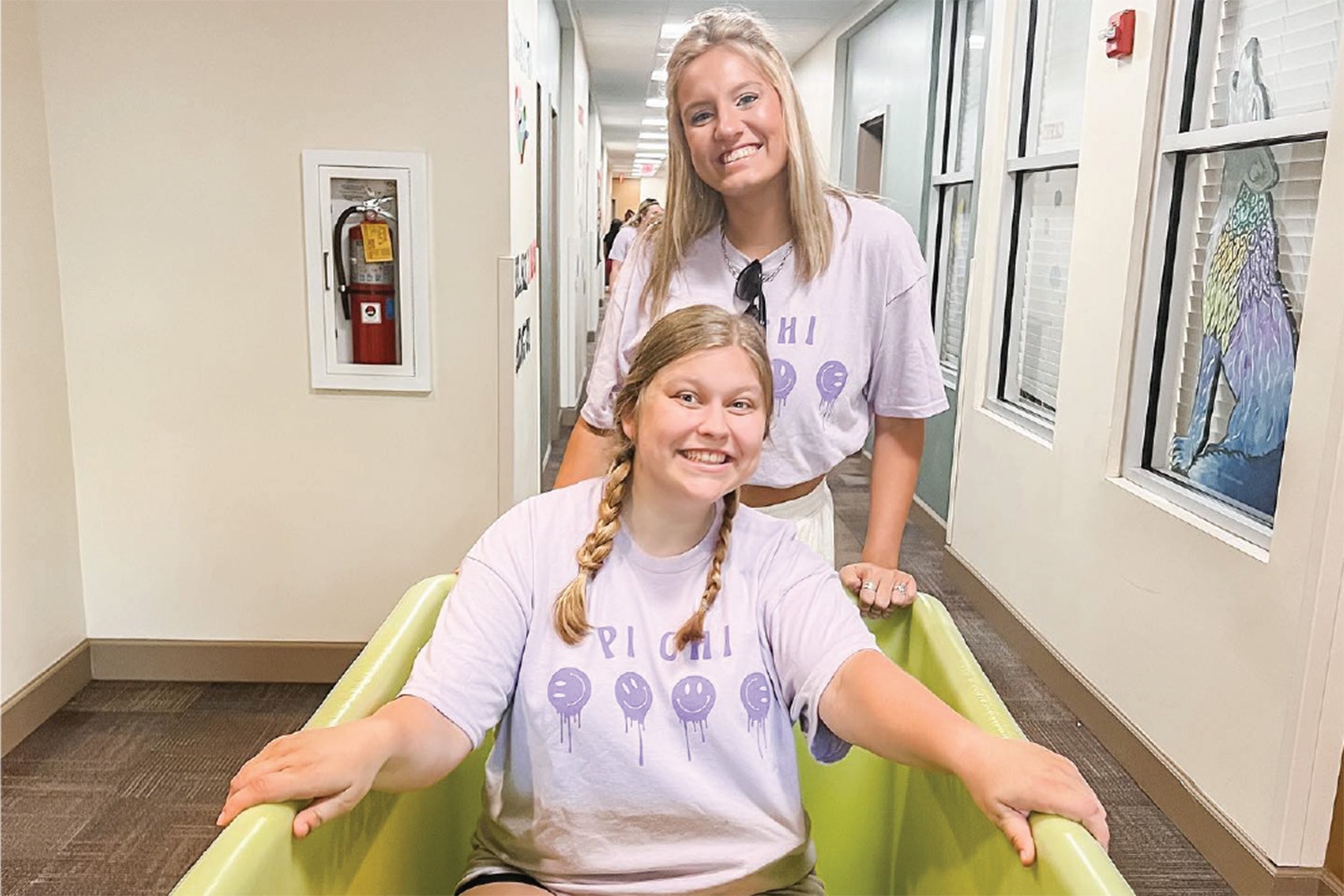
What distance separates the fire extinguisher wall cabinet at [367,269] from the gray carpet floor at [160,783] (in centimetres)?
96

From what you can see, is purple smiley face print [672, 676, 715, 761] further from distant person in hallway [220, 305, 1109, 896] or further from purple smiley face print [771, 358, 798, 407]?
purple smiley face print [771, 358, 798, 407]

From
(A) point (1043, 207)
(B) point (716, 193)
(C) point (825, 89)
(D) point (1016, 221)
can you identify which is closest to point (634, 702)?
(B) point (716, 193)

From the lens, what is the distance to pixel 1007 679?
3.45 meters

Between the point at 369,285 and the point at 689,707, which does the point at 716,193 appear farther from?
the point at 369,285

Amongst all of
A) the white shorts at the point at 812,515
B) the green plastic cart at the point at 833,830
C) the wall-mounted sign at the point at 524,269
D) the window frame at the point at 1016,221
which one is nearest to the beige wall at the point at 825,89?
the window frame at the point at 1016,221

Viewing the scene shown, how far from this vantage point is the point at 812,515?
1.75 meters

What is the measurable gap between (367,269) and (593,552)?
76.7 inches

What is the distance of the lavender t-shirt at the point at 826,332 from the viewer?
162 cm

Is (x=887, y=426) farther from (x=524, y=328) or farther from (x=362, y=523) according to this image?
(x=524, y=328)

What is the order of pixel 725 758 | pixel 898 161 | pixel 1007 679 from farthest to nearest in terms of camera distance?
pixel 898 161 → pixel 1007 679 → pixel 725 758

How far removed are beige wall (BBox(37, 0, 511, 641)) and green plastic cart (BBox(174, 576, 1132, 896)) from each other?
1.49m

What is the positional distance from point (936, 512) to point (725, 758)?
399 centimetres

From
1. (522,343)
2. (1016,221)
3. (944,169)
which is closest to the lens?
(522,343)

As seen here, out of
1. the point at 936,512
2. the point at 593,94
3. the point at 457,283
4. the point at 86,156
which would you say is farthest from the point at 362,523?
the point at 593,94
